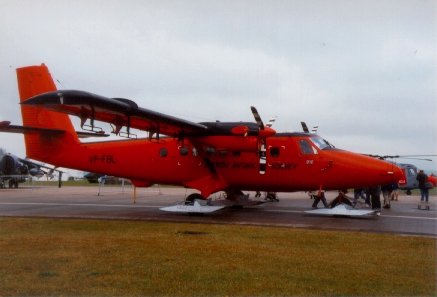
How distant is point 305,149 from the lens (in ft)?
52.3

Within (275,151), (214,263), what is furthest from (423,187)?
(214,263)

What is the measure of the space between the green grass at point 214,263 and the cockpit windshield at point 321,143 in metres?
5.44

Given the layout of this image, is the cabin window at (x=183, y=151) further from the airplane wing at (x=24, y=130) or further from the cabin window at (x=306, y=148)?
the airplane wing at (x=24, y=130)

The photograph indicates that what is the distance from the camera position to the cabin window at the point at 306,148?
15898 mm

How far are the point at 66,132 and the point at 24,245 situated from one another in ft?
32.8

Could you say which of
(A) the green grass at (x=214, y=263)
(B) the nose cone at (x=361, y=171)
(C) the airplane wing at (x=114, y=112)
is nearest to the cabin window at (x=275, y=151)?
(B) the nose cone at (x=361, y=171)

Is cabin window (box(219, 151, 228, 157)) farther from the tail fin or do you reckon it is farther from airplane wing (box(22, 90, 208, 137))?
the tail fin

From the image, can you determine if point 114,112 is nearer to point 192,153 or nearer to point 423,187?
point 192,153

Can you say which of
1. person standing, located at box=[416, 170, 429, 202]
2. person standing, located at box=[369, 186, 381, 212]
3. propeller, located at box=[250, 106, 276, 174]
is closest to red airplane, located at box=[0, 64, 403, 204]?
propeller, located at box=[250, 106, 276, 174]

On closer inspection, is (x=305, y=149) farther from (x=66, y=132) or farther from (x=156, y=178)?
(x=66, y=132)

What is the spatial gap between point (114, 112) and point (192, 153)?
428 centimetres

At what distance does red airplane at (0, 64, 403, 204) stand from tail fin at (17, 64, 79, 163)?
38 mm

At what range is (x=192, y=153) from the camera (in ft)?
56.4

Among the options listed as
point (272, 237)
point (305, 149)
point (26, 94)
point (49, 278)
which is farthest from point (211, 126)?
point (49, 278)
